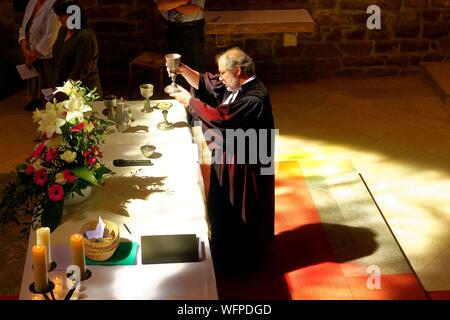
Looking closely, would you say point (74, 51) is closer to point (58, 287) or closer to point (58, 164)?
point (58, 164)

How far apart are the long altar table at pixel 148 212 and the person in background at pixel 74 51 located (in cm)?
81

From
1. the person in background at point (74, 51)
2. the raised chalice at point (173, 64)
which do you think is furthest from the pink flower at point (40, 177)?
the person in background at point (74, 51)

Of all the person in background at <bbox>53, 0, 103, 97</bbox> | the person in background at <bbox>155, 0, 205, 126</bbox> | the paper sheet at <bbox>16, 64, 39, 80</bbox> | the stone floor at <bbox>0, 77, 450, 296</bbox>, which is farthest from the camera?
the paper sheet at <bbox>16, 64, 39, 80</bbox>

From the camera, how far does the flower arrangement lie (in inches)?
144

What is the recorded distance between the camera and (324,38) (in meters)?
8.20

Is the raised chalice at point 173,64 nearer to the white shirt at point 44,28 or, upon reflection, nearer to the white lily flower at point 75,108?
the white lily flower at point 75,108

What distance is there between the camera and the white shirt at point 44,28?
6484mm

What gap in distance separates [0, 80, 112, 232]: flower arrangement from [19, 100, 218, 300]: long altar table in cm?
17

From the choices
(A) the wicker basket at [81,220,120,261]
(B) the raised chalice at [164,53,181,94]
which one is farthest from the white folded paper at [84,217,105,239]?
(B) the raised chalice at [164,53,181,94]

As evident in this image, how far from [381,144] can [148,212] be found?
10.9 feet

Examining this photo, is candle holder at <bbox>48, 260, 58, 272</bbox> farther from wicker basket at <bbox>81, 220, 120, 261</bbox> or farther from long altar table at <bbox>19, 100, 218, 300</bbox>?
wicker basket at <bbox>81, 220, 120, 261</bbox>

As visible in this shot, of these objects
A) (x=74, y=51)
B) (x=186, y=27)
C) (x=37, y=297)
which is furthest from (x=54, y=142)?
(x=186, y=27)
